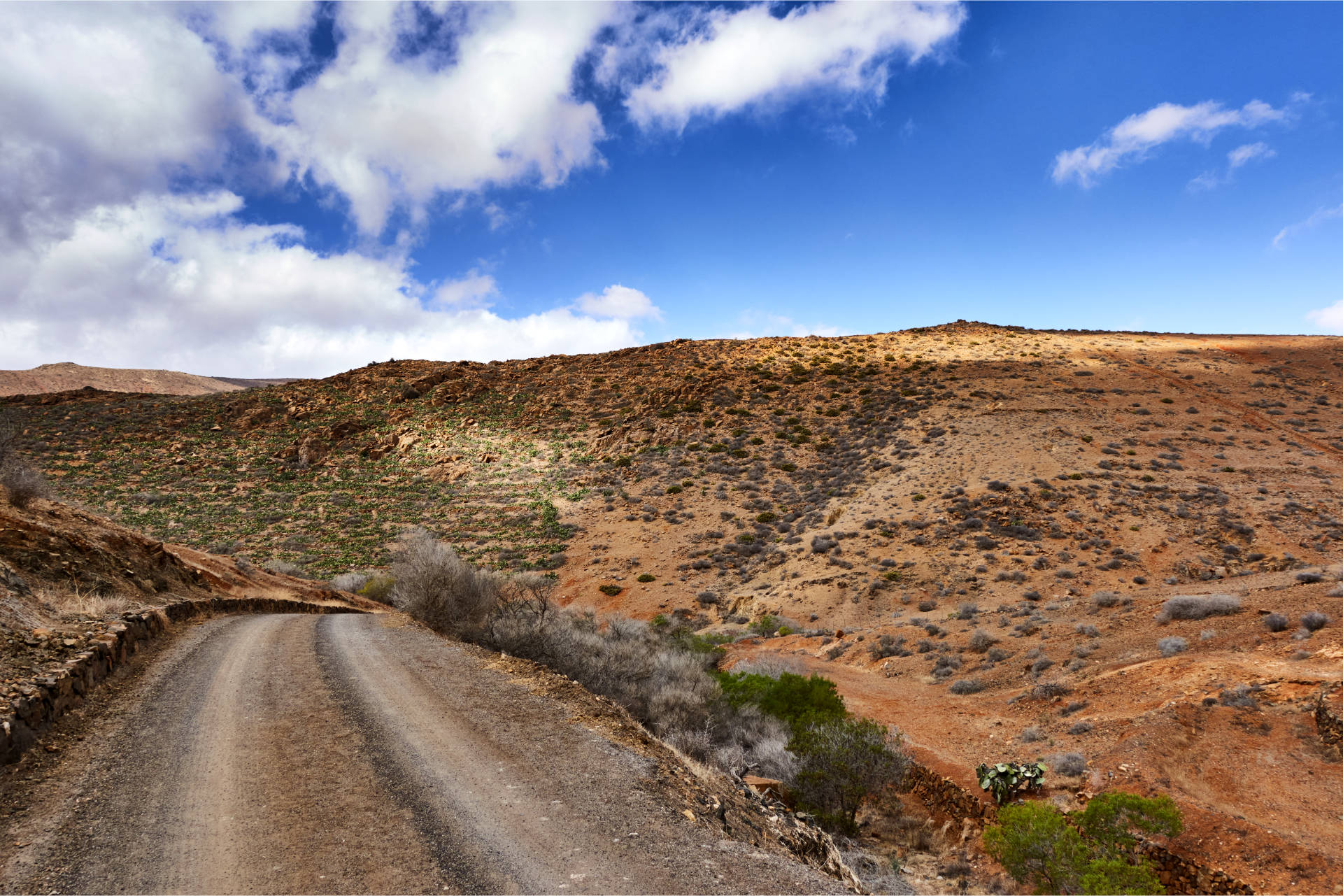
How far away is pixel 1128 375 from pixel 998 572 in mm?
30186

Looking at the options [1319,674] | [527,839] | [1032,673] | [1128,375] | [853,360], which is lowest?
[1032,673]

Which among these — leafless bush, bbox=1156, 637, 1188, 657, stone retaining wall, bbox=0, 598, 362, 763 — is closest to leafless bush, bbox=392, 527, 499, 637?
stone retaining wall, bbox=0, 598, 362, 763

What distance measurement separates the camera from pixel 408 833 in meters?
5.56

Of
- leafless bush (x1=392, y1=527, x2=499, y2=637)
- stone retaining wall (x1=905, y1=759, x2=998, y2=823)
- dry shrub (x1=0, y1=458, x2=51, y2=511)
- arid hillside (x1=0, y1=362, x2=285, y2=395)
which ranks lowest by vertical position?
stone retaining wall (x1=905, y1=759, x2=998, y2=823)

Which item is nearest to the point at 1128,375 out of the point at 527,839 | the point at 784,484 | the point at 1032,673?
the point at 784,484

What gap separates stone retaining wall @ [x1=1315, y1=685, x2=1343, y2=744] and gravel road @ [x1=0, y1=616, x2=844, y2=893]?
34.2 feet

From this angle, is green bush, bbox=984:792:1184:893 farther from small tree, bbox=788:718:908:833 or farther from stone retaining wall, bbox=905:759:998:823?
small tree, bbox=788:718:908:833

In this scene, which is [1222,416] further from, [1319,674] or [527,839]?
[527,839]

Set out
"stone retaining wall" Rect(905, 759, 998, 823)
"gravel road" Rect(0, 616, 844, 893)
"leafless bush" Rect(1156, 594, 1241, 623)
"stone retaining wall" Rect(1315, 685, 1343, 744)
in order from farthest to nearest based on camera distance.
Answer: "leafless bush" Rect(1156, 594, 1241, 623)
"stone retaining wall" Rect(905, 759, 998, 823)
"stone retaining wall" Rect(1315, 685, 1343, 744)
"gravel road" Rect(0, 616, 844, 893)

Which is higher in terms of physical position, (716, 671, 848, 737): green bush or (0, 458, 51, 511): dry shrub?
(0, 458, 51, 511): dry shrub

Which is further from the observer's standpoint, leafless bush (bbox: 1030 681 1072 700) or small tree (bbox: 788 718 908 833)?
leafless bush (bbox: 1030 681 1072 700)

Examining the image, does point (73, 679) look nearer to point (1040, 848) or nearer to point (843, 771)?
point (843, 771)

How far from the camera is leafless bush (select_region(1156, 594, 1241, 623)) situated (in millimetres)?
15523

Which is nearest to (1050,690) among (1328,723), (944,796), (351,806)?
(944,796)
